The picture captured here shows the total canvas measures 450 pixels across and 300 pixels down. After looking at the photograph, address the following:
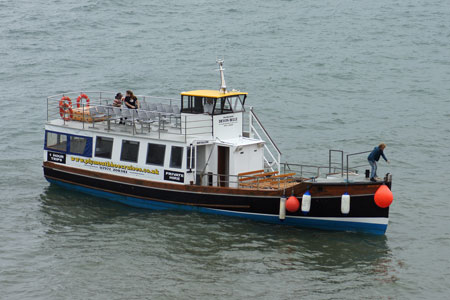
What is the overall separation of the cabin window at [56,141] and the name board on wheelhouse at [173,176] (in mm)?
4842

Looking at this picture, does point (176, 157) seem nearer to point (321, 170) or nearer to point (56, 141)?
point (56, 141)

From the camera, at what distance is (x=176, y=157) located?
1003 inches

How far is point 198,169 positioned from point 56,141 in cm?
625

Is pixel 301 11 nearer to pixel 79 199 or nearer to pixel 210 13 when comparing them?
pixel 210 13

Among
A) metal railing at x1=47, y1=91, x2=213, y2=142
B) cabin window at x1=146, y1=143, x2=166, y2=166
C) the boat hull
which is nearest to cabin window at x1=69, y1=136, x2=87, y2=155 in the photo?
metal railing at x1=47, y1=91, x2=213, y2=142

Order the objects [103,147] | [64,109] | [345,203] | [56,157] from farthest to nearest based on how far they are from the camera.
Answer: [64,109], [56,157], [103,147], [345,203]

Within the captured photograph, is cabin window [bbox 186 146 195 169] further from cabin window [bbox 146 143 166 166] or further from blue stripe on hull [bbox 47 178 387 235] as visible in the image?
blue stripe on hull [bbox 47 178 387 235]

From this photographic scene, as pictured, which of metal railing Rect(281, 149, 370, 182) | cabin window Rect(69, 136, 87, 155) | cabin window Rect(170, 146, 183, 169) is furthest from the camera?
cabin window Rect(69, 136, 87, 155)

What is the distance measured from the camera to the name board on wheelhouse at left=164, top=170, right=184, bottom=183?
83.0 feet

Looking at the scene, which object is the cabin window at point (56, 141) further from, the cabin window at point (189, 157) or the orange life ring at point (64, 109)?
the cabin window at point (189, 157)

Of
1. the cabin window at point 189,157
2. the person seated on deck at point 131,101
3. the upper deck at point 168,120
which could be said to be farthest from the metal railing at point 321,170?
the person seated on deck at point 131,101

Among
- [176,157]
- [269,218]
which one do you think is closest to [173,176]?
[176,157]

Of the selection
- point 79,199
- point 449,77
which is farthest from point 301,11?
point 79,199

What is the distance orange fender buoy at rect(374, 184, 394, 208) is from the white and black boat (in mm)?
30
